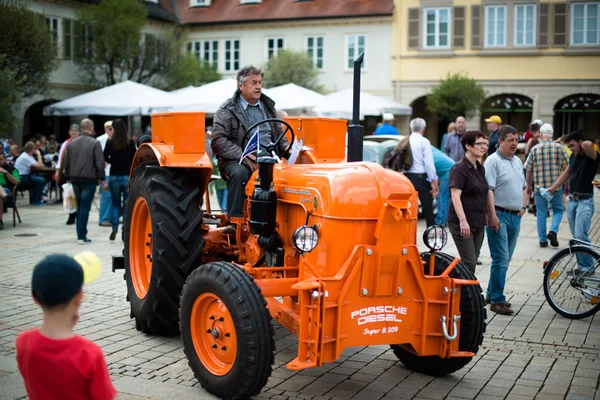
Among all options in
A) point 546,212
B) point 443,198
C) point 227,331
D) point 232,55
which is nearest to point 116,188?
point 443,198

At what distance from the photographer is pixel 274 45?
39250 mm

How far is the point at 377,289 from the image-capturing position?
495 cm

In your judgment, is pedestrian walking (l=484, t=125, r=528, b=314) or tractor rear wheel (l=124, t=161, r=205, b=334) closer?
tractor rear wheel (l=124, t=161, r=205, b=334)

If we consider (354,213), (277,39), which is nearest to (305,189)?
(354,213)

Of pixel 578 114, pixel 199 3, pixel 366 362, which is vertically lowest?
pixel 366 362

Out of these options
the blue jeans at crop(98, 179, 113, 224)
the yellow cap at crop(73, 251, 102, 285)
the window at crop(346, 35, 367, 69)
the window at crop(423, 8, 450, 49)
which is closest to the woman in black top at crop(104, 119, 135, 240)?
the blue jeans at crop(98, 179, 113, 224)

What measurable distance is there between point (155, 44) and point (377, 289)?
3101 cm

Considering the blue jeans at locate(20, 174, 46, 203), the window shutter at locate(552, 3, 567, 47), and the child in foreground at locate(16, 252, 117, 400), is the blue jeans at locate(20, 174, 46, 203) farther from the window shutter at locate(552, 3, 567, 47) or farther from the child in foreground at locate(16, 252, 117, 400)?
the window shutter at locate(552, 3, 567, 47)

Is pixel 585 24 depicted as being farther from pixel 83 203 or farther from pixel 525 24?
pixel 83 203

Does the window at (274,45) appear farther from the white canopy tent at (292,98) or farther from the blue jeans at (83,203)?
the blue jeans at (83,203)

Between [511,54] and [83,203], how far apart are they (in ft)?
90.0

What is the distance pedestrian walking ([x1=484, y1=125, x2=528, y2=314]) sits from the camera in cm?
775

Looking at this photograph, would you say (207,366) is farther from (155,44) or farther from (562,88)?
(562,88)

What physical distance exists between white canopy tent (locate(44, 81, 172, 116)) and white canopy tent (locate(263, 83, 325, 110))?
2940mm
